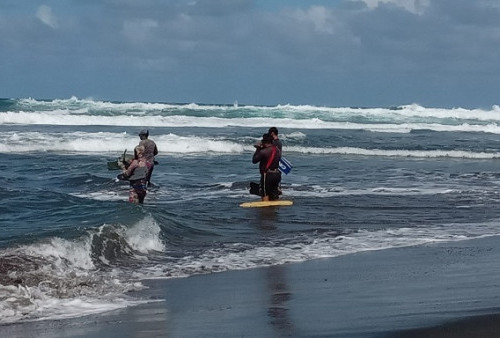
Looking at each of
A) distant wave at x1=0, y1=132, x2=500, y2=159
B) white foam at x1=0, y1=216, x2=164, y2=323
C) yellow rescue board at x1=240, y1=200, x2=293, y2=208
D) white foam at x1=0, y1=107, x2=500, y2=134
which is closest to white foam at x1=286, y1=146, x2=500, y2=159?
distant wave at x1=0, y1=132, x2=500, y2=159

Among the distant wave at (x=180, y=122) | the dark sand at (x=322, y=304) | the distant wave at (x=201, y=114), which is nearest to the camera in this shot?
the dark sand at (x=322, y=304)

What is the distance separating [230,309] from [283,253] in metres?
3.63

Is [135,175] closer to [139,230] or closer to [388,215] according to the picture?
[139,230]

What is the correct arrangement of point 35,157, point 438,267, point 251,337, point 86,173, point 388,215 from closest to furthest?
point 251,337, point 438,267, point 388,215, point 86,173, point 35,157

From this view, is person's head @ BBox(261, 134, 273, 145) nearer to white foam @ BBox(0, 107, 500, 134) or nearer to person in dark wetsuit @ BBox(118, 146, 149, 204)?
person in dark wetsuit @ BBox(118, 146, 149, 204)

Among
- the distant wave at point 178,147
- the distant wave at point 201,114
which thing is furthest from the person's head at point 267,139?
the distant wave at point 201,114

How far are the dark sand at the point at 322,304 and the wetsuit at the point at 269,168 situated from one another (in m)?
5.37

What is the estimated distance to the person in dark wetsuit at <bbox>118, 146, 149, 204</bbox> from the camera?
555 inches

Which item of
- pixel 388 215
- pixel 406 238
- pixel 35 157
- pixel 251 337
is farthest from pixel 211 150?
pixel 251 337

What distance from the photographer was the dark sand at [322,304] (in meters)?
6.41

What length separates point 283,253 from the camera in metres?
11.1

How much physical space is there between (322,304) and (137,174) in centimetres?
716

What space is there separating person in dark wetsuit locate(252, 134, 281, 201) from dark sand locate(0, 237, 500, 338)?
212 inches

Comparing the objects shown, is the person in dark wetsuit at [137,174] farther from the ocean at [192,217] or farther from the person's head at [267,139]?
the person's head at [267,139]
